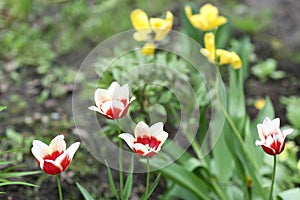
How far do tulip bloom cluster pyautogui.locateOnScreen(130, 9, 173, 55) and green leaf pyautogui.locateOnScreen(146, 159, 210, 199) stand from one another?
0.44 meters

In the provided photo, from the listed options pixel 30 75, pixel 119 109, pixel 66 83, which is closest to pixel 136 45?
pixel 66 83

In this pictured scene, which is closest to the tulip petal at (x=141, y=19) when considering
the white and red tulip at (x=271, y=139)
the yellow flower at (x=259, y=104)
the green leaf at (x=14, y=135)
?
the white and red tulip at (x=271, y=139)

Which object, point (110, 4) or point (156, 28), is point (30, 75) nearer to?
point (110, 4)

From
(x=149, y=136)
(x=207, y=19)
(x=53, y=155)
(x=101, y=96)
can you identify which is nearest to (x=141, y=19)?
(x=207, y=19)

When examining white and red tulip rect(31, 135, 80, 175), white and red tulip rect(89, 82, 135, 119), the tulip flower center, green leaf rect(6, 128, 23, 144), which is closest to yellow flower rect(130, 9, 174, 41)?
white and red tulip rect(89, 82, 135, 119)

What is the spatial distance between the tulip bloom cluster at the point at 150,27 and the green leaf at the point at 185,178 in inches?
17.5

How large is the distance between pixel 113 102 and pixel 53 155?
226 mm

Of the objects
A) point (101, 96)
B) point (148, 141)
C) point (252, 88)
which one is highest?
point (101, 96)

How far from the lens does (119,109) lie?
1.61 m

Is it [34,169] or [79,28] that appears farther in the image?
[79,28]

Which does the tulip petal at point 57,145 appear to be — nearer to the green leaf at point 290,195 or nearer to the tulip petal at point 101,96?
the tulip petal at point 101,96

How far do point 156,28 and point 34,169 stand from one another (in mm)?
848

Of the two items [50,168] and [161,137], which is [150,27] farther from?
[50,168]

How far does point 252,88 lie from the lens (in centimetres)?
327
